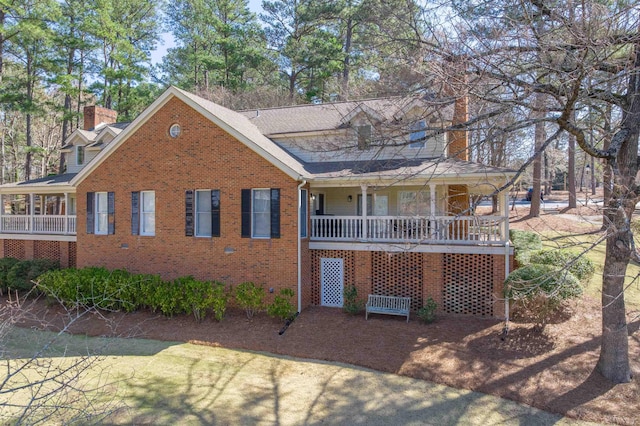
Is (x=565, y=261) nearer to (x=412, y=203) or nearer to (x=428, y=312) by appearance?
Result: (x=428, y=312)

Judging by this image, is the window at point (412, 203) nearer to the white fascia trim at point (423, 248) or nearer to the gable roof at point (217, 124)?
the white fascia trim at point (423, 248)

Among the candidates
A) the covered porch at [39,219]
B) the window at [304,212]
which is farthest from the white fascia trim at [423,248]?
the covered porch at [39,219]

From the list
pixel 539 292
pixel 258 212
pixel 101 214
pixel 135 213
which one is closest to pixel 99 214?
pixel 101 214

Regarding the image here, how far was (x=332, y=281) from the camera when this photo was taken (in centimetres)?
1318

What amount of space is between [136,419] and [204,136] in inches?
353

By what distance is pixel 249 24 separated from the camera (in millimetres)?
32250

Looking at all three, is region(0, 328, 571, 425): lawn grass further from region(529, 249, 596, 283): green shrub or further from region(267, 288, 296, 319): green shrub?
region(529, 249, 596, 283): green shrub

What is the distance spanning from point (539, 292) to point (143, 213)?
1289 centimetres

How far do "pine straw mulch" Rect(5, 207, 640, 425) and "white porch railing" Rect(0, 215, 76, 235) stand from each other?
15.8 feet

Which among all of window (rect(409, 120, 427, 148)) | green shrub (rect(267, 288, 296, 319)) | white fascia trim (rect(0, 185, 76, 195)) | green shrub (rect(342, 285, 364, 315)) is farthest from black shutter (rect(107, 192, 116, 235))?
window (rect(409, 120, 427, 148))

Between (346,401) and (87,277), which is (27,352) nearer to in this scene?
(87,277)

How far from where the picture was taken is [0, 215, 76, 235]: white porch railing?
16.8m

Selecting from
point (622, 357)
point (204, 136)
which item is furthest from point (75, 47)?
point (622, 357)

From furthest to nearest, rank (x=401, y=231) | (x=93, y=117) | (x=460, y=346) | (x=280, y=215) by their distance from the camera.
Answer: (x=93, y=117)
(x=401, y=231)
(x=280, y=215)
(x=460, y=346)
